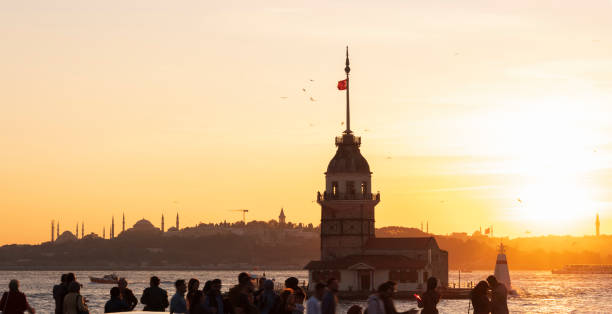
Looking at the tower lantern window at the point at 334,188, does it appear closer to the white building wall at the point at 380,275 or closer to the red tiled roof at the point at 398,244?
the red tiled roof at the point at 398,244

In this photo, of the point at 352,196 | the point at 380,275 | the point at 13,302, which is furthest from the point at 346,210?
the point at 13,302

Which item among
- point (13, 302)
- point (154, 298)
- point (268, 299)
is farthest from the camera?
point (154, 298)

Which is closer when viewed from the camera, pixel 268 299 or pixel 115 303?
pixel 268 299

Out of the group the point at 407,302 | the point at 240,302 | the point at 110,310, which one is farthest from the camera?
the point at 407,302

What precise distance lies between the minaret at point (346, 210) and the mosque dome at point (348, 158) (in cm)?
9

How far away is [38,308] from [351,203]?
28.7m

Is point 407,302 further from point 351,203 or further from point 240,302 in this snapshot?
point 240,302

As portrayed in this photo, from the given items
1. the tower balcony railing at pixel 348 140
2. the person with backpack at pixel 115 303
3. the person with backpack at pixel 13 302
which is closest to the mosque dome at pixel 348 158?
the tower balcony railing at pixel 348 140

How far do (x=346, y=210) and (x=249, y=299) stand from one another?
264 feet

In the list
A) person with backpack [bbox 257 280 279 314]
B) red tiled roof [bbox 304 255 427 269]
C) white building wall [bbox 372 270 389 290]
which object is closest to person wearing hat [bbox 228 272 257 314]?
person with backpack [bbox 257 280 279 314]

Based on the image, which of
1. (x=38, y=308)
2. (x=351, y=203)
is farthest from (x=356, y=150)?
(x=38, y=308)

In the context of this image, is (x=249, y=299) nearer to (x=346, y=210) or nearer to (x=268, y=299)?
(x=268, y=299)

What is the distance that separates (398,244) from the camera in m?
106

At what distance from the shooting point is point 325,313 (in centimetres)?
2266
